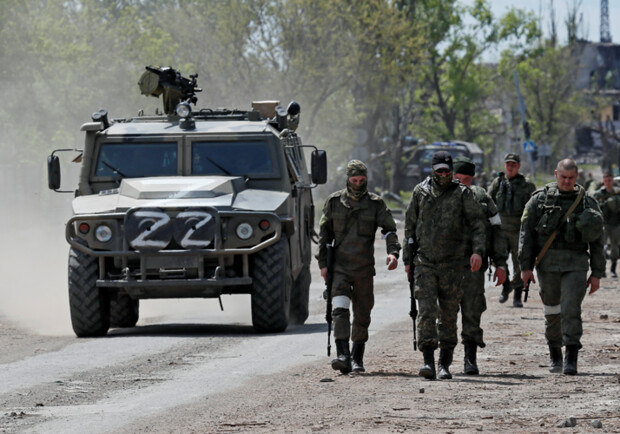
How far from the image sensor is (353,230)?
11.6m

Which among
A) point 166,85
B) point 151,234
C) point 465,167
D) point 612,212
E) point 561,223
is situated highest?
point 166,85

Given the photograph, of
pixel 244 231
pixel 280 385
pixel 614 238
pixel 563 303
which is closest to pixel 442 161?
pixel 563 303

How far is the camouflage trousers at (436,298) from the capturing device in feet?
36.1

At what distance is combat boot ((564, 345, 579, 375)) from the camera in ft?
37.6

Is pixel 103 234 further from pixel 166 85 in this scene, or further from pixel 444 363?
pixel 444 363

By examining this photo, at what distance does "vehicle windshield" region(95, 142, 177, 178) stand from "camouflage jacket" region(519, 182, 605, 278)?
17.3 feet

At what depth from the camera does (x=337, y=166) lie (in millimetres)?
61719

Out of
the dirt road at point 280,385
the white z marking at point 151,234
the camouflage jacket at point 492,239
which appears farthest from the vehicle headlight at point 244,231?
the camouflage jacket at point 492,239

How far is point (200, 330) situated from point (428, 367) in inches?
211

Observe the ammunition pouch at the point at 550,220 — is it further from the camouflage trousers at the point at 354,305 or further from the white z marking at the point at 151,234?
the white z marking at the point at 151,234

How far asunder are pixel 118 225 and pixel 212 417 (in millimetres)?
5760

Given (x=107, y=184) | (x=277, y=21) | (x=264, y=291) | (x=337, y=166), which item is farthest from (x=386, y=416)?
(x=337, y=166)

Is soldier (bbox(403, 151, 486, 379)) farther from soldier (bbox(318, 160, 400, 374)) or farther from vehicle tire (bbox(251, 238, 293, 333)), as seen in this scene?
vehicle tire (bbox(251, 238, 293, 333))

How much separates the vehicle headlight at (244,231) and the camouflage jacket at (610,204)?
464 inches
